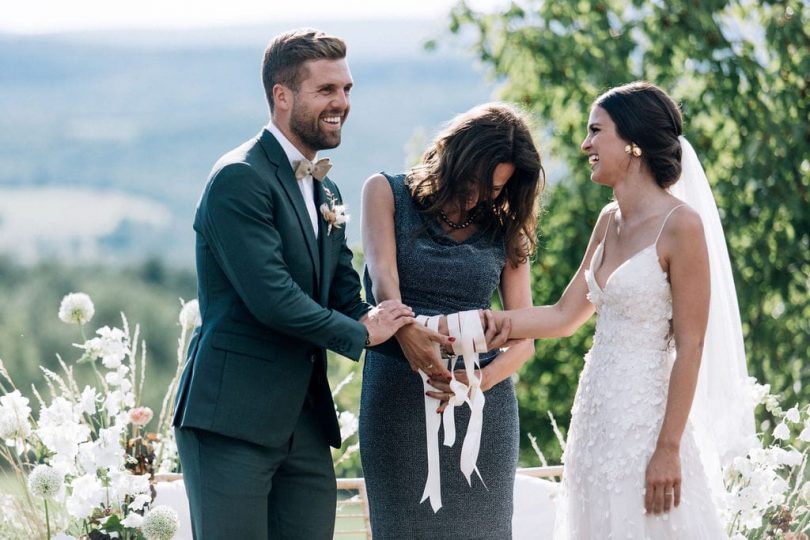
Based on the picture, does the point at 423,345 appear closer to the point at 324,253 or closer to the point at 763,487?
the point at 324,253

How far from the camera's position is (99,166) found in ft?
159

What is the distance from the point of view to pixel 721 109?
725 cm

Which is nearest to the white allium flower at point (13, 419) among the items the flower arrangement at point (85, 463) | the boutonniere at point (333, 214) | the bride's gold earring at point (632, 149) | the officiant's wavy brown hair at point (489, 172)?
the flower arrangement at point (85, 463)

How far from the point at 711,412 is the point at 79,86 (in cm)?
5488

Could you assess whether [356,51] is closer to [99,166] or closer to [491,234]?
[99,166]

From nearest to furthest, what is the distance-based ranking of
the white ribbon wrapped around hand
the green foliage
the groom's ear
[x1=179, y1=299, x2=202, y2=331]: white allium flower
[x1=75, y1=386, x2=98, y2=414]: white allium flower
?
the groom's ear, the white ribbon wrapped around hand, [x1=75, y1=386, x2=98, y2=414]: white allium flower, [x1=179, y1=299, x2=202, y2=331]: white allium flower, the green foliage

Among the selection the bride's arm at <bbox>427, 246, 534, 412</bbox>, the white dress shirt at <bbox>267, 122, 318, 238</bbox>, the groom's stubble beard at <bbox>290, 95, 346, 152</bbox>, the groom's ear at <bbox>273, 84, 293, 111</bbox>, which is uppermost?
the groom's ear at <bbox>273, 84, 293, 111</bbox>

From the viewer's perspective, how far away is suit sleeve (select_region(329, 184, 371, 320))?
11.8 ft

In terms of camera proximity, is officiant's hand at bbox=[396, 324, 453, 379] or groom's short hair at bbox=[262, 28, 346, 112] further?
officiant's hand at bbox=[396, 324, 453, 379]

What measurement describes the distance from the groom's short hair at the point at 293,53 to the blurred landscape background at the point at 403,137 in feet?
2.20

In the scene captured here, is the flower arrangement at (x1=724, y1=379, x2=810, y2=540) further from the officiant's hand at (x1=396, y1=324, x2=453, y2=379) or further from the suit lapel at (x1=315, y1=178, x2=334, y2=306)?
the suit lapel at (x1=315, y1=178, x2=334, y2=306)

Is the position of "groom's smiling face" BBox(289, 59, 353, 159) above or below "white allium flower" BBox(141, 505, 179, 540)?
above

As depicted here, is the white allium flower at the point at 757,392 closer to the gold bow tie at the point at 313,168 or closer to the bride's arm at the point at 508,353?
the bride's arm at the point at 508,353

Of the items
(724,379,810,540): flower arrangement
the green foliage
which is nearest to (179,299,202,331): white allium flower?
(724,379,810,540): flower arrangement
